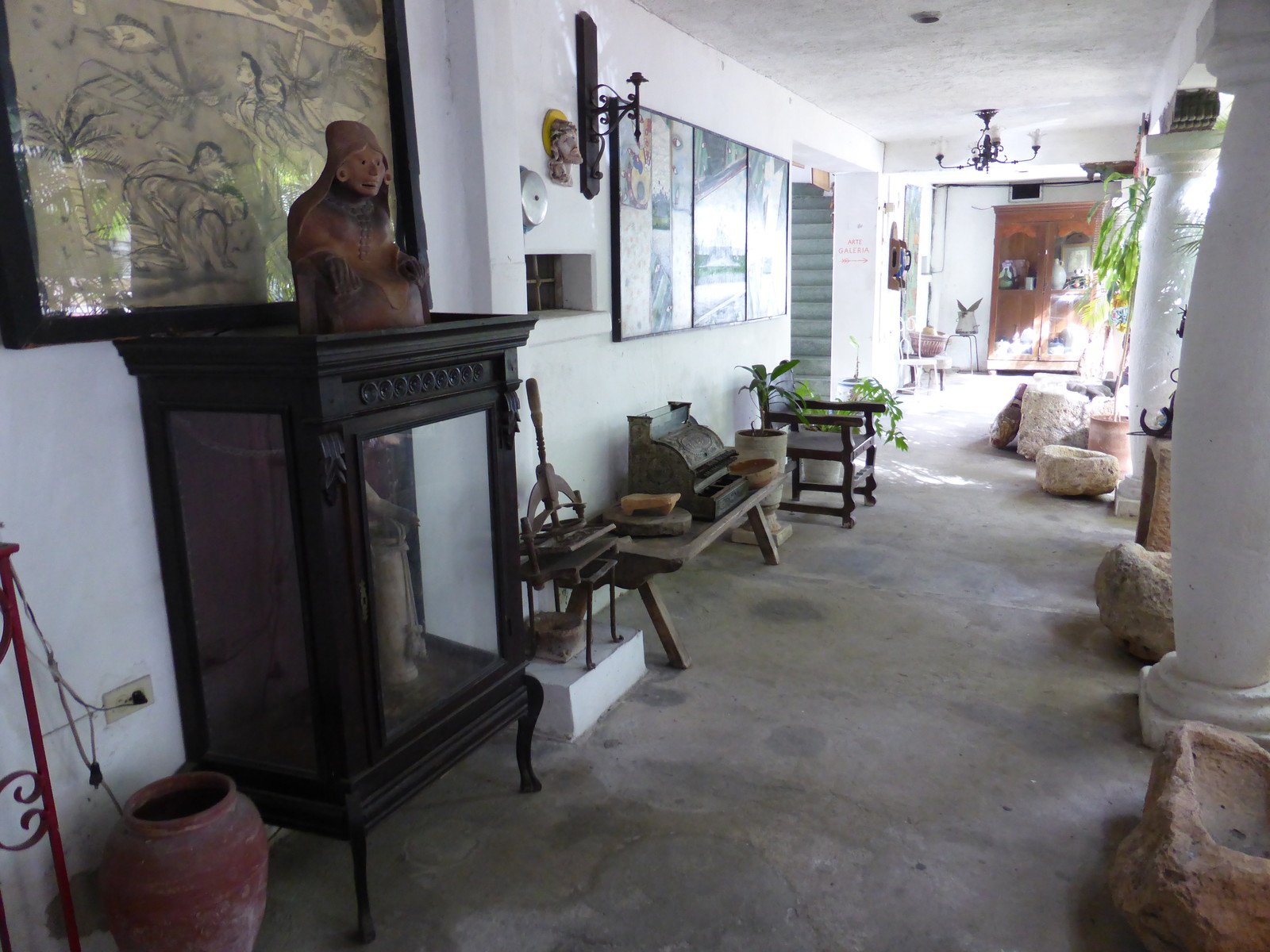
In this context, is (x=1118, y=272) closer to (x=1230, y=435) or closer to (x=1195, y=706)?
(x=1230, y=435)

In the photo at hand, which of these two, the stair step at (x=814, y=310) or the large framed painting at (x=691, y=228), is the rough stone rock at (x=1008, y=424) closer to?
the stair step at (x=814, y=310)

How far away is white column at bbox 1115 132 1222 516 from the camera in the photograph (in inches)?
186

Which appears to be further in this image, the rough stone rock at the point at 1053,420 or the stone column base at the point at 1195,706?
the rough stone rock at the point at 1053,420

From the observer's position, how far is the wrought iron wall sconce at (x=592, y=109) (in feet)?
11.7

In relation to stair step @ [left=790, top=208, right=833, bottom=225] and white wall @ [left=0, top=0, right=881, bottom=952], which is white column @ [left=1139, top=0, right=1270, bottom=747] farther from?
stair step @ [left=790, top=208, right=833, bottom=225]

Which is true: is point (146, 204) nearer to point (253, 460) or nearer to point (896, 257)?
point (253, 460)

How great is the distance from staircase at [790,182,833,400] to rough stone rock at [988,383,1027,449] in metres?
1.71

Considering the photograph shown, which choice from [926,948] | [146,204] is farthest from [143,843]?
[926,948]

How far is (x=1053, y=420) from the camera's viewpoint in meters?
6.83

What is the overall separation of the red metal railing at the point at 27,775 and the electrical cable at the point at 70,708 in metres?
0.04

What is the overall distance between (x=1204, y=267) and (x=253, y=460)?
2.62m

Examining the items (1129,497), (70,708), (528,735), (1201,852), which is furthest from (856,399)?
(70,708)

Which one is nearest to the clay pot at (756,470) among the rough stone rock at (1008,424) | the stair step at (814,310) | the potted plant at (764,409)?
the potted plant at (764,409)

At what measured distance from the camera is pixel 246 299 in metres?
2.16
